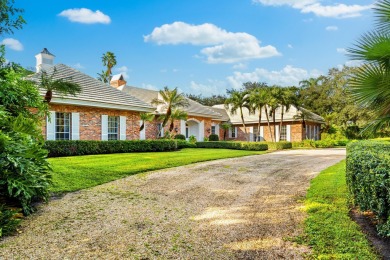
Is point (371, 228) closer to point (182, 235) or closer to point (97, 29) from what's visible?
point (182, 235)

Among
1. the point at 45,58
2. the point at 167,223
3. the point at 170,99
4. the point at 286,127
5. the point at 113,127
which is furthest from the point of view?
the point at 286,127

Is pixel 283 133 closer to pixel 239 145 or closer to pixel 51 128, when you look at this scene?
pixel 239 145

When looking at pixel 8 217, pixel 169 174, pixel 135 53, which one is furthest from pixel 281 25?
pixel 8 217

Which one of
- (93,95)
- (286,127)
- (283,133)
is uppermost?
(93,95)

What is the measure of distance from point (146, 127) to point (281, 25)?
12.2 meters

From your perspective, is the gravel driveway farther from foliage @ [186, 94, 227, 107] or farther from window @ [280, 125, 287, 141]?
foliage @ [186, 94, 227, 107]

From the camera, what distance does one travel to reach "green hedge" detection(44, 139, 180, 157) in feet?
43.5

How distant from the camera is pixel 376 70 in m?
5.88

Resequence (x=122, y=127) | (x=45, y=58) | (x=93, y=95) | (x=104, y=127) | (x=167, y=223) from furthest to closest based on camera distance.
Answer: (x=45, y=58)
(x=122, y=127)
(x=104, y=127)
(x=93, y=95)
(x=167, y=223)

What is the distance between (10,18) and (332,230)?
7438mm

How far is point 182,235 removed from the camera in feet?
12.8

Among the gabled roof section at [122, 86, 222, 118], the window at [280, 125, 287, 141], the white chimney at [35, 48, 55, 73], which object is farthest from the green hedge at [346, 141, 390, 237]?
the window at [280, 125, 287, 141]

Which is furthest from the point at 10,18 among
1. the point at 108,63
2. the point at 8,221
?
the point at 108,63

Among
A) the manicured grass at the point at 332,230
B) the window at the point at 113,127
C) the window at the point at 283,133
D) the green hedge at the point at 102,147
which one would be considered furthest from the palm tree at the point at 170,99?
the manicured grass at the point at 332,230
